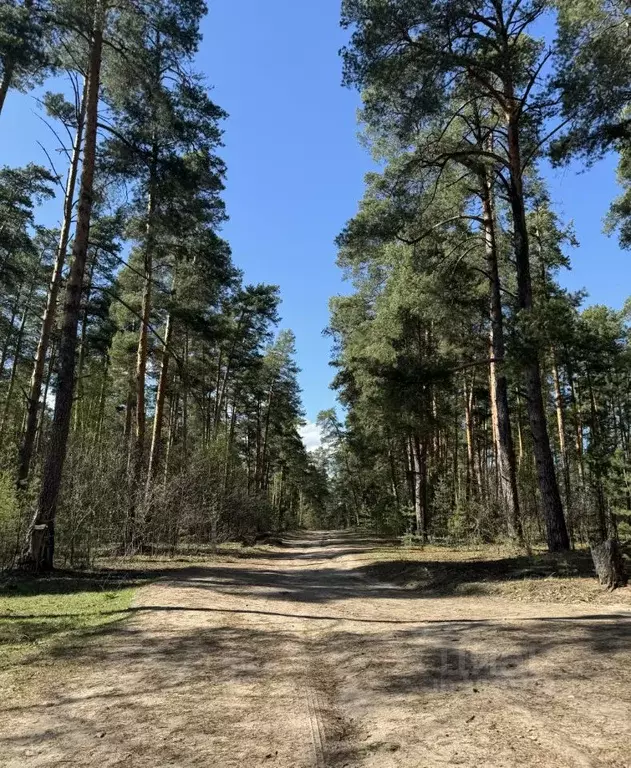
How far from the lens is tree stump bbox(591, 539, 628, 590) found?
24.9 ft

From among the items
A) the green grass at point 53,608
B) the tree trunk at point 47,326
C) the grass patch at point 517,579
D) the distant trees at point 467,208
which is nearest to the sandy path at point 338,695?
the green grass at point 53,608

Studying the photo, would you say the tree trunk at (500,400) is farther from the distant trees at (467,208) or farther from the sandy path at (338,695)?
the sandy path at (338,695)

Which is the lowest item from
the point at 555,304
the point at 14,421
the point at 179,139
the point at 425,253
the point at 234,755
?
the point at 234,755

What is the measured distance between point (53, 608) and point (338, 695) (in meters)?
4.88

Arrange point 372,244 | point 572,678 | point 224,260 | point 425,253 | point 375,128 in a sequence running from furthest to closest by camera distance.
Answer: point 224,260 → point 425,253 → point 372,244 → point 375,128 → point 572,678

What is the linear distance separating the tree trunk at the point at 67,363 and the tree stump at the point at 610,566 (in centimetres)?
934

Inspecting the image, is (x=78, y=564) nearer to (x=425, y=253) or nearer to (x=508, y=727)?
(x=508, y=727)

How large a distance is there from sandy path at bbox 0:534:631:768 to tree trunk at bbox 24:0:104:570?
4418 millimetres

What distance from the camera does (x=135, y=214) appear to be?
1531cm

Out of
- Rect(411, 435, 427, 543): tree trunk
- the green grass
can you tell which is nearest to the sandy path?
the green grass

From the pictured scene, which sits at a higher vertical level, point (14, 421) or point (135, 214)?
point (135, 214)

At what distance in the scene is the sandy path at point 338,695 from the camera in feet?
9.34

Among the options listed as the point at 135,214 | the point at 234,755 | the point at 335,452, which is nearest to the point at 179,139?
the point at 135,214

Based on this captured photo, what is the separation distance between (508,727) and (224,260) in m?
16.3
